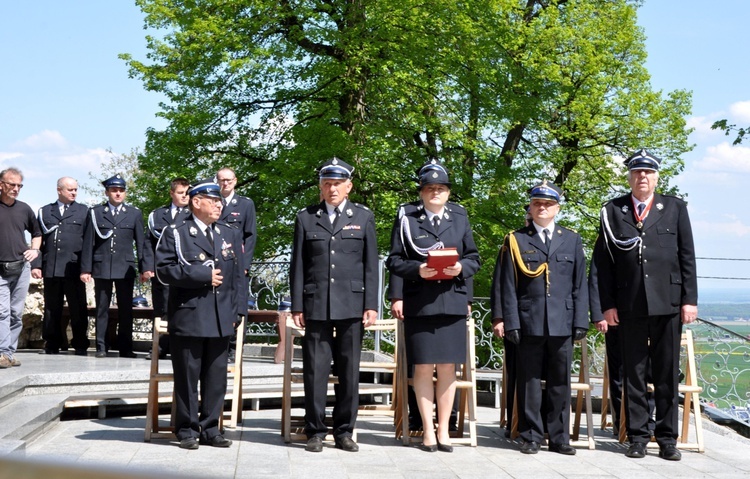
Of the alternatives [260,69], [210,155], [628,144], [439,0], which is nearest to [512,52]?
[439,0]

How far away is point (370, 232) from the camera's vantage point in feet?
22.0

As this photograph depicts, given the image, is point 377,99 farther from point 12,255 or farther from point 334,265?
point 334,265

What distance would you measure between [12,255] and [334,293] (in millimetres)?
3742

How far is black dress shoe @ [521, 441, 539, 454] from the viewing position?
6.61 metres

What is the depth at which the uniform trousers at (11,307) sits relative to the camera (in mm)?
8422

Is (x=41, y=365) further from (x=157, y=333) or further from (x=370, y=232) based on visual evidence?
(x=370, y=232)

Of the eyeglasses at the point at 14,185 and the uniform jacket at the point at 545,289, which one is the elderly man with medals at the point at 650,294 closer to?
the uniform jacket at the point at 545,289

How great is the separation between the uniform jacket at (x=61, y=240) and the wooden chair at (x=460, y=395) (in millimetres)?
4533

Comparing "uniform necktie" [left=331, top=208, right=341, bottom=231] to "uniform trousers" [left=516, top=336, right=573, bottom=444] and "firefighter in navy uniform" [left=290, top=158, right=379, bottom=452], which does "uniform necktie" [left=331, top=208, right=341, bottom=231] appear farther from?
"uniform trousers" [left=516, top=336, right=573, bottom=444]

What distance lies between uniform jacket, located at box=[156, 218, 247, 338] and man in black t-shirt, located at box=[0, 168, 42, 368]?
2855mm

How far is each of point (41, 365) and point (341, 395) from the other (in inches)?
145

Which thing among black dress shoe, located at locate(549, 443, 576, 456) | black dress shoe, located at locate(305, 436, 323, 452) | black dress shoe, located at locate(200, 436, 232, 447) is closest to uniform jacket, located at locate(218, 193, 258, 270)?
black dress shoe, located at locate(200, 436, 232, 447)

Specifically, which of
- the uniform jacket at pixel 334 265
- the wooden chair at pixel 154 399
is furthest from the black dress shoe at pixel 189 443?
the uniform jacket at pixel 334 265

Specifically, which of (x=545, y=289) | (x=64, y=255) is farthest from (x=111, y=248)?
(x=545, y=289)
